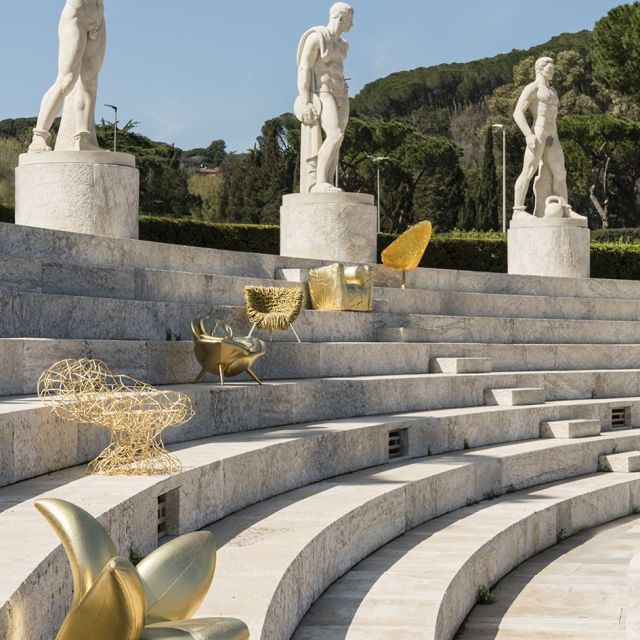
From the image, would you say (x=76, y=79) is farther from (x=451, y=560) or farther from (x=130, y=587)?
(x=130, y=587)

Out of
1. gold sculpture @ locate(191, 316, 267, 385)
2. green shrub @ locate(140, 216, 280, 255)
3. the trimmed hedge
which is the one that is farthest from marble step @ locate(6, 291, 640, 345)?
green shrub @ locate(140, 216, 280, 255)

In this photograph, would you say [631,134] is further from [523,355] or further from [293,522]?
[293,522]

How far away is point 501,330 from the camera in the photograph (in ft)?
42.3

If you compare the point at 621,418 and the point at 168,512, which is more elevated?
the point at 168,512

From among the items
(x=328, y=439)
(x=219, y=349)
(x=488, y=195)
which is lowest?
(x=328, y=439)

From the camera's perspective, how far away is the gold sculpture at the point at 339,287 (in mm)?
10898

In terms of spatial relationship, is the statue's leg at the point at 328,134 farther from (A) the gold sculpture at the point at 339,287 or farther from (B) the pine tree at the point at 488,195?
(B) the pine tree at the point at 488,195

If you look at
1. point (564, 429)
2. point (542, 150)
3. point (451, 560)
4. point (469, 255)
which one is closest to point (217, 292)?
point (564, 429)

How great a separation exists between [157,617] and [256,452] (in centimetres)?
318

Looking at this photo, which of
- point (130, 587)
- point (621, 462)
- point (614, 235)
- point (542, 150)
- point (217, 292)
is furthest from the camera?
point (614, 235)

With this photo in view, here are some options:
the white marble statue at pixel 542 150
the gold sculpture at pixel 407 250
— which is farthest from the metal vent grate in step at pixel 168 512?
the white marble statue at pixel 542 150

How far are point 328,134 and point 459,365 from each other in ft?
13.1

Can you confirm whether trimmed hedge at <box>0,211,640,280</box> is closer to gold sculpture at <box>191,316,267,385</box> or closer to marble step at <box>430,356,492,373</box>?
marble step at <box>430,356,492,373</box>

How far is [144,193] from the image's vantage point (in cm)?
4600
